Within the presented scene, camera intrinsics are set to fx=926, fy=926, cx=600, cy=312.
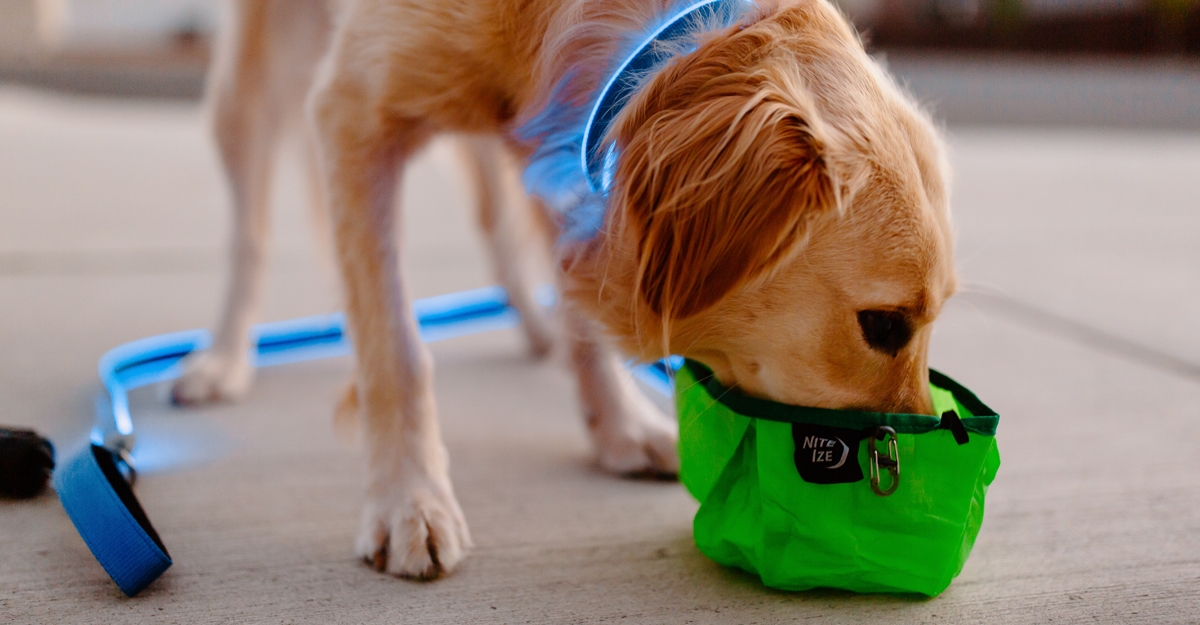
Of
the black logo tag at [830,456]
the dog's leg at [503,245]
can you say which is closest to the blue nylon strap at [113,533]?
the black logo tag at [830,456]

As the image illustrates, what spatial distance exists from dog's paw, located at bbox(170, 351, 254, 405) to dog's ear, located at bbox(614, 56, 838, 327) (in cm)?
177

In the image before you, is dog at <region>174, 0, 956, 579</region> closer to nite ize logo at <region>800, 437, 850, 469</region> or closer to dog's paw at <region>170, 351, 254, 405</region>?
nite ize logo at <region>800, 437, 850, 469</region>

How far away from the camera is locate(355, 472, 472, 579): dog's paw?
1725mm

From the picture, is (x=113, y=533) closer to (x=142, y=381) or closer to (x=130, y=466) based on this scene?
(x=130, y=466)

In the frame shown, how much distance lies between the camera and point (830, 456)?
1.56 meters

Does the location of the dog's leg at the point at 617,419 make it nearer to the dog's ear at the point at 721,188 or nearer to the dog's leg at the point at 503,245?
the dog's ear at the point at 721,188

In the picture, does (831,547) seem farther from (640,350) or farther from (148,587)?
(148,587)

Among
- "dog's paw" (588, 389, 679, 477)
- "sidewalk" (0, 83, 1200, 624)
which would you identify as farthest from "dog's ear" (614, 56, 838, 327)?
"dog's paw" (588, 389, 679, 477)

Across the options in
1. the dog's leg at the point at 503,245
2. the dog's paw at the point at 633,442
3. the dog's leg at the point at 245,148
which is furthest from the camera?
the dog's leg at the point at 503,245

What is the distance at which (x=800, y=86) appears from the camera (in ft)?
5.16

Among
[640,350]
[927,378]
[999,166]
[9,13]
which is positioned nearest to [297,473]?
[640,350]

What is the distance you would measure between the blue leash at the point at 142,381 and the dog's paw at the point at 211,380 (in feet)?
0.52

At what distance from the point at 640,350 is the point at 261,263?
5.83 ft

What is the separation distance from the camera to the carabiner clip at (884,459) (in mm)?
1541
